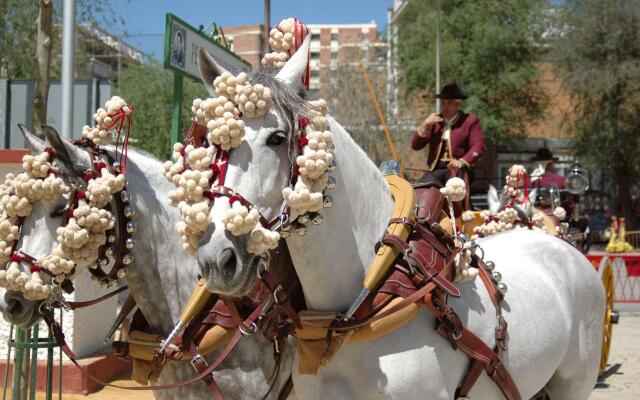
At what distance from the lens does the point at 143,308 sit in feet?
12.3

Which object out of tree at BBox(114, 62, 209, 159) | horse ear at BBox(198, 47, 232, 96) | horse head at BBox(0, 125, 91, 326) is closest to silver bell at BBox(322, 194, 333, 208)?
horse ear at BBox(198, 47, 232, 96)

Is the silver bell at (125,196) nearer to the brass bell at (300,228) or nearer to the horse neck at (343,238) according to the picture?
the horse neck at (343,238)

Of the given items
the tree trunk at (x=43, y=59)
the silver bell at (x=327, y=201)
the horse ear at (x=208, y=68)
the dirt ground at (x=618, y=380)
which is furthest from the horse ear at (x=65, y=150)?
the tree trunk at (x=43, y=59)

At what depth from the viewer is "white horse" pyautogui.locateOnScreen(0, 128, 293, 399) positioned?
344 cm

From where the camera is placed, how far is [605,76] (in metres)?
27.2

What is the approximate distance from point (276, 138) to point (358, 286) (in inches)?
29.1

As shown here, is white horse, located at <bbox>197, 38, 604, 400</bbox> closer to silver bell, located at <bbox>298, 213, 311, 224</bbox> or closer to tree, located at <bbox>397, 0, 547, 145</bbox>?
silver bell, located at <bbox>298, 213, 311, 224</bbox>

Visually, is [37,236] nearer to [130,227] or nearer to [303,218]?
[130,227]

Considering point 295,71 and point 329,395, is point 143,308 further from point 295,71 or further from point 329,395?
point 295,71

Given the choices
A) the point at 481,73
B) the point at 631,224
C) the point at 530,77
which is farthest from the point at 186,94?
the point at 631,224

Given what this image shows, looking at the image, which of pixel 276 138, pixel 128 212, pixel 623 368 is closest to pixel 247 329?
pixel 128 212

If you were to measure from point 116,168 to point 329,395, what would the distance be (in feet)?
5.48

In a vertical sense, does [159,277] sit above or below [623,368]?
above

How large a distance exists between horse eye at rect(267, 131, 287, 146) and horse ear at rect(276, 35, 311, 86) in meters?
0.21
